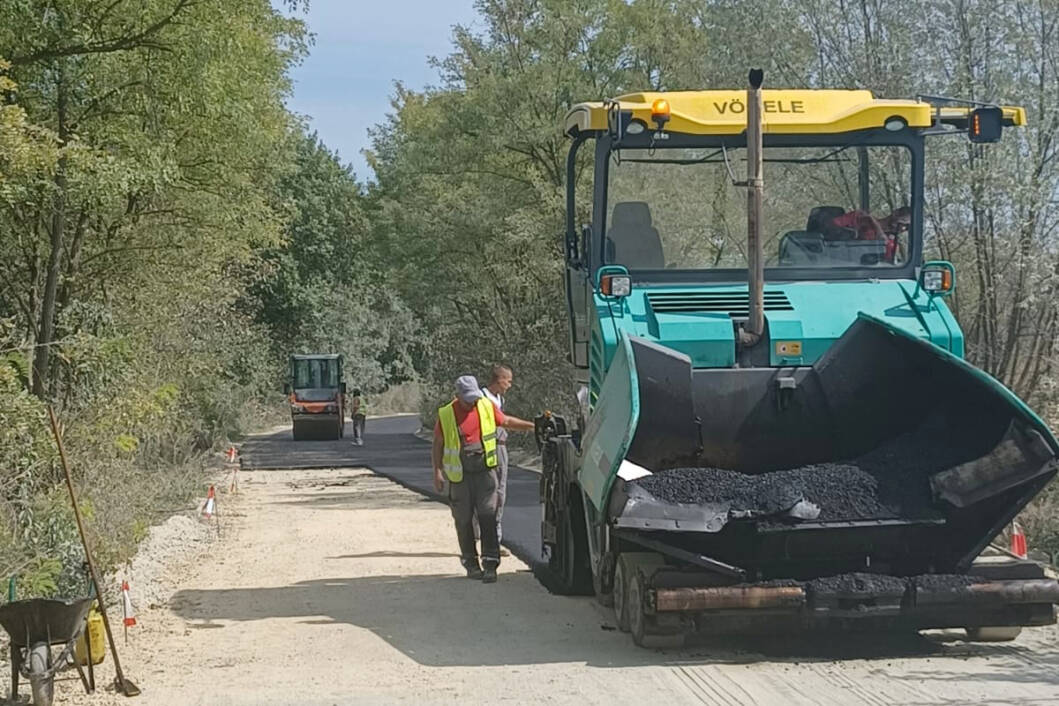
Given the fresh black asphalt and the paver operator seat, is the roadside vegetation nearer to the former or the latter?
the fresh black asphalt

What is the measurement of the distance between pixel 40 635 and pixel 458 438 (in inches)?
191

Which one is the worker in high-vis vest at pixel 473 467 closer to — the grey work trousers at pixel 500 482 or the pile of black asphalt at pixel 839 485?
the grey work trousers at pixel 500 482

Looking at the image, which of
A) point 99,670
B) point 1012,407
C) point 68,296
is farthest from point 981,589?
point 68,296

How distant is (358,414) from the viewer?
4466 cm

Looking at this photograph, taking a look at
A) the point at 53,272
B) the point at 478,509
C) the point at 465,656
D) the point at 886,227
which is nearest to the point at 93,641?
the point at 465,656

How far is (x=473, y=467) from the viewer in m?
12.1

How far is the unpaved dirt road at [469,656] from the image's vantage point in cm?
766

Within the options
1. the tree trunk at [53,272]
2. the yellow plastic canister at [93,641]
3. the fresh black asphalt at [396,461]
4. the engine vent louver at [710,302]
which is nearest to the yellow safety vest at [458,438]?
the fresh black asphalt at [396,461]

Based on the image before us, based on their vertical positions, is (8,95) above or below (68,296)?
above

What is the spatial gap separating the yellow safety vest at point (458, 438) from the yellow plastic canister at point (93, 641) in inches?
162

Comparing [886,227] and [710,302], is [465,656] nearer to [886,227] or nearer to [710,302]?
[710,302]

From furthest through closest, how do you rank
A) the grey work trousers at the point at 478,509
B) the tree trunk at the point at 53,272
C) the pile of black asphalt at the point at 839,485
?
the tree trunk at the point at 53,272, the grey work trousers at the point at 478,509, the pile of black asphalt at the point at 839,485

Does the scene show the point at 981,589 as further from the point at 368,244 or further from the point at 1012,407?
the point at 368,244

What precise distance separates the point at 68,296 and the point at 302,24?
242 inches
